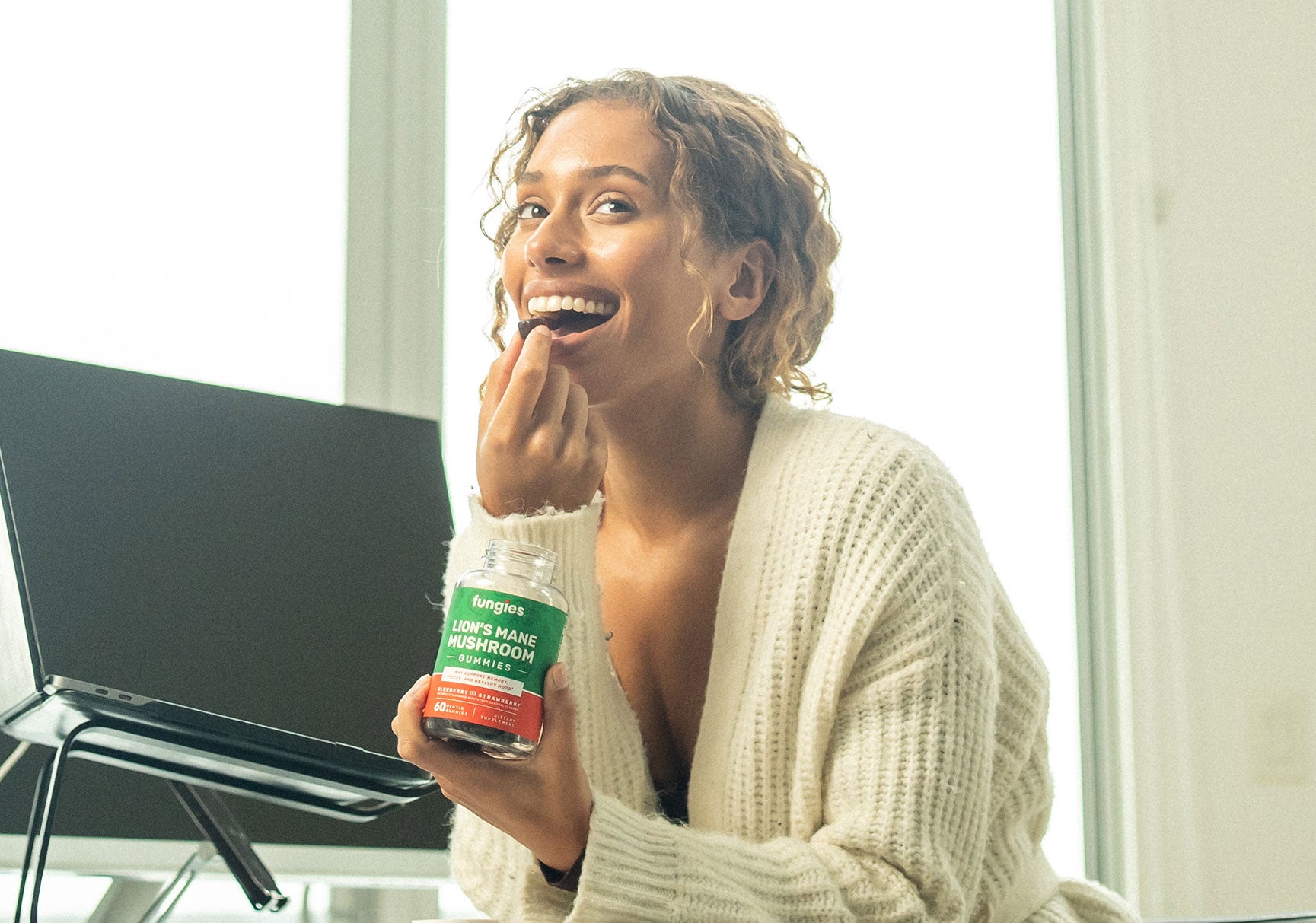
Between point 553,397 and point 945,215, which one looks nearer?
point 553,397

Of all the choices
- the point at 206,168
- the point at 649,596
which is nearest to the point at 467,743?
the point at 649,596

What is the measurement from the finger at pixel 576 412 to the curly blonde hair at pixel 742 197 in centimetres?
16

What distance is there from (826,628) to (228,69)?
56.3 inches

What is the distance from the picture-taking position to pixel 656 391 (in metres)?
1.19

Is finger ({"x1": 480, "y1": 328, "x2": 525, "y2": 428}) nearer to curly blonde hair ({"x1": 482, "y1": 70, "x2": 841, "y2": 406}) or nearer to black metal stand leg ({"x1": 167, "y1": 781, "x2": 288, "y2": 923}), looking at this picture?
curly blonde hair ({"x1": 482, "y1": 70, "x2": 841, "y2": 406})

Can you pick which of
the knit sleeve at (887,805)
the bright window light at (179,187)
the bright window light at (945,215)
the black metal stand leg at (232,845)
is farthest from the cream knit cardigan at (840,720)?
the bright window light at (945,215)

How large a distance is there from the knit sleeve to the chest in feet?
0.70

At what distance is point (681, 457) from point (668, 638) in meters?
0.17

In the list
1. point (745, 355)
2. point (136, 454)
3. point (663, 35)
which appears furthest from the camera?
point (663, 35)

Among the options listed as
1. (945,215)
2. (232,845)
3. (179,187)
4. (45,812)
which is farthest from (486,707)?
(945,215)

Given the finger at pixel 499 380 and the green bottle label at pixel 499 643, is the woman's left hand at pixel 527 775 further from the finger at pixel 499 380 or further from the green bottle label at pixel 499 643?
the finger at pixel 499 380

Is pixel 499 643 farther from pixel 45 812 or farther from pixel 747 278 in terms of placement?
pixel 747 278

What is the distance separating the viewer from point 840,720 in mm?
967

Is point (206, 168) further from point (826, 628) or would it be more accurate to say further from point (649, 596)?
point (826, 628)
